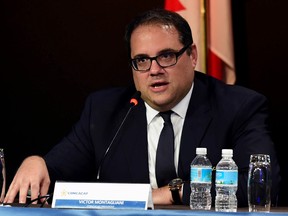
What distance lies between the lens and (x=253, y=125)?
3.35m

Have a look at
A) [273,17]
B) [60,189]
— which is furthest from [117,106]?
[273,17]

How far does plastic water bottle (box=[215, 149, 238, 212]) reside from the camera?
101 inches

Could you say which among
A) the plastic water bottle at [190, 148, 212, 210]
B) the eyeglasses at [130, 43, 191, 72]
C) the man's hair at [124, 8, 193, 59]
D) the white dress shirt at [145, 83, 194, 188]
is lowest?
the plastic water bottle at [190, 148, 212, 210]

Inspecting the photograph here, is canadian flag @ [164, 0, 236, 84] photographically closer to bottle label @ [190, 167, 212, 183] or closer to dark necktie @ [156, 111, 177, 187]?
dark necktie @ [156, 111, 177, 187]

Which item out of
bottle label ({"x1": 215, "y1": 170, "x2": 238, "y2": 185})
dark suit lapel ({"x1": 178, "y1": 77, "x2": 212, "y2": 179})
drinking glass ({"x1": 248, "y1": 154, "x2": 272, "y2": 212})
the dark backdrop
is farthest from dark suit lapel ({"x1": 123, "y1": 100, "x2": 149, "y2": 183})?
the dark backdrop

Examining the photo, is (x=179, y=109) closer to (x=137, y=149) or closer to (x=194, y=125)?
(x=194, y=125)

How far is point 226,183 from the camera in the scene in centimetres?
258

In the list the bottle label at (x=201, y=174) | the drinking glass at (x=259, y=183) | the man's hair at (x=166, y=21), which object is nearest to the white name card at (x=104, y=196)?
the bottle label at (x=201, y=174)

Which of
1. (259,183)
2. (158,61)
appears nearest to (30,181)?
(158,61)

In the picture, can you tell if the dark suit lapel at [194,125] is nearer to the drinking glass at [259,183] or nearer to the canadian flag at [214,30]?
the drinking glass at [259,183]

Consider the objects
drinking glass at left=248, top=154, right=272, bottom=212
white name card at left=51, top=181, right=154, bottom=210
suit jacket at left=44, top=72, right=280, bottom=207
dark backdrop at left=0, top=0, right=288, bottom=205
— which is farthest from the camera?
dark backdrop at left=0, top=0, right=288, bottom=205

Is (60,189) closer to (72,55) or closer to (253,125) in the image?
(253,125)

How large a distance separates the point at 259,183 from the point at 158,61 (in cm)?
88

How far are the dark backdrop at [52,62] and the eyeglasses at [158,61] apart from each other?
1795mm
